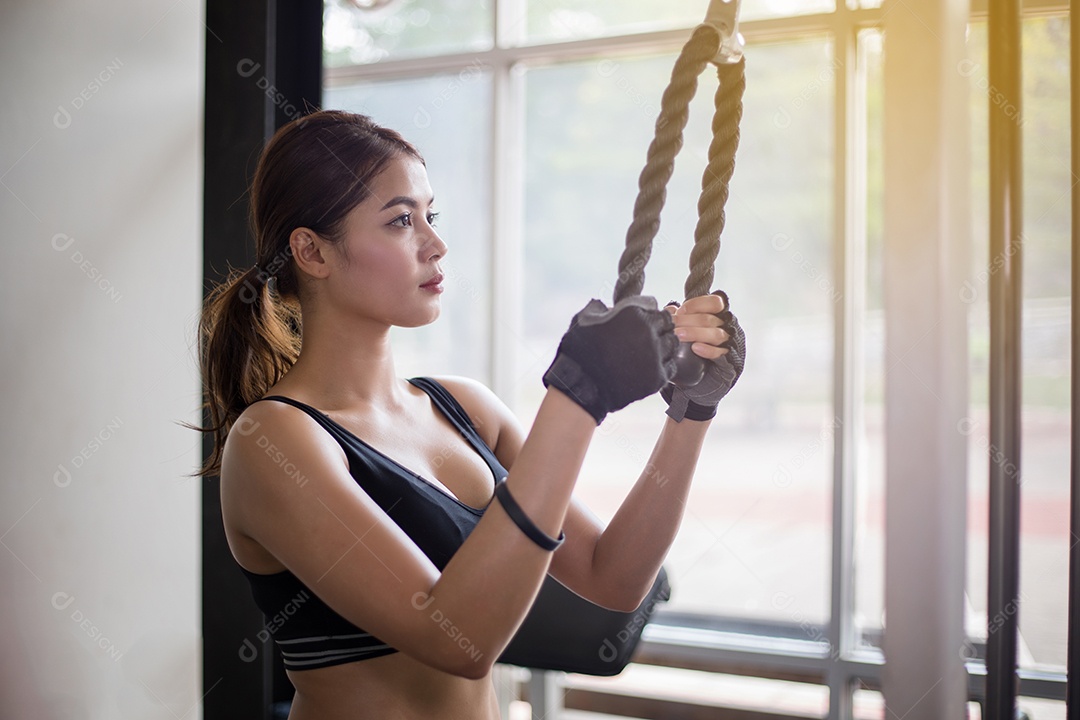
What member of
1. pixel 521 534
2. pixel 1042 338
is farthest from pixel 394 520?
pixel 1042 338

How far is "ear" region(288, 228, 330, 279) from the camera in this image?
1199 mm

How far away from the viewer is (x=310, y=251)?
1.21 meters

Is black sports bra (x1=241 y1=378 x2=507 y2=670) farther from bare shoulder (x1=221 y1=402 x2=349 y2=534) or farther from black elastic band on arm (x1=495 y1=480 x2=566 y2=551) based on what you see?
black elastic band on arm (x1=495 y1=480 x2=566 y2=551)

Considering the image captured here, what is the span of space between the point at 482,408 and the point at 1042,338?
5.90ft

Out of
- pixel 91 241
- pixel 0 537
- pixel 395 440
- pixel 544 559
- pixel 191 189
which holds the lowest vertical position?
pixel 0 537

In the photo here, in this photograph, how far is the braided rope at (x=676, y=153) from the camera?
0.84 metres

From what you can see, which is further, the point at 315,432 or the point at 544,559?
the point at 315,432

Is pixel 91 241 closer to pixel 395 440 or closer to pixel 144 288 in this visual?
pixel 144 288

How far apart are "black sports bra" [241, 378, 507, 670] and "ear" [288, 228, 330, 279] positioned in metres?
0.20

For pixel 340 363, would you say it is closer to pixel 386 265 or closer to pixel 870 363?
pixel 386 265

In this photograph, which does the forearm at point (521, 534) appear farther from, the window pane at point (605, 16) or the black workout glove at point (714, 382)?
the window pane at point (605, 16)

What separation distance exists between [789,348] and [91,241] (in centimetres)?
207

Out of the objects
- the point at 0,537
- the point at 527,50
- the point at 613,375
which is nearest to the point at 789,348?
the point at 527,50

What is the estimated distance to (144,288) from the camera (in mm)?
1810
